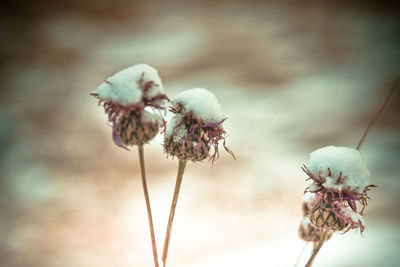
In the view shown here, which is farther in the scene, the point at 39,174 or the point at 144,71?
the point at 39,174

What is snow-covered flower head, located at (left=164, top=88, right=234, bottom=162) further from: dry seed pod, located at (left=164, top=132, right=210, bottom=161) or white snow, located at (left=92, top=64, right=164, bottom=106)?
white snow, located at (left=92, top=64, right=164, bottom=106)

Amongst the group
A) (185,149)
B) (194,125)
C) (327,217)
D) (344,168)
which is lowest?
(327,217)

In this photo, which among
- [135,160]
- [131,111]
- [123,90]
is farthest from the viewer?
[135,160]

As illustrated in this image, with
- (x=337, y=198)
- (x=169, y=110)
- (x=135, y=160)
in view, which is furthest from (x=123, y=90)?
(x=135, y=160)

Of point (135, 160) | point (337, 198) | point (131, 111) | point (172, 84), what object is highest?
point (172, 84)

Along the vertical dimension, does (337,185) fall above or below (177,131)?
below

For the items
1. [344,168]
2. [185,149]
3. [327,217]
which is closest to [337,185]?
[344,168]

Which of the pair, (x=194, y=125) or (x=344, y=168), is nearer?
(x=344, y=168)

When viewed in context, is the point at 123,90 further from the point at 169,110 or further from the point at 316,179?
the point at 316,179

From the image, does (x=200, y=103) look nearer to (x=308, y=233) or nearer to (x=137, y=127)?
(x=137, y=127)
